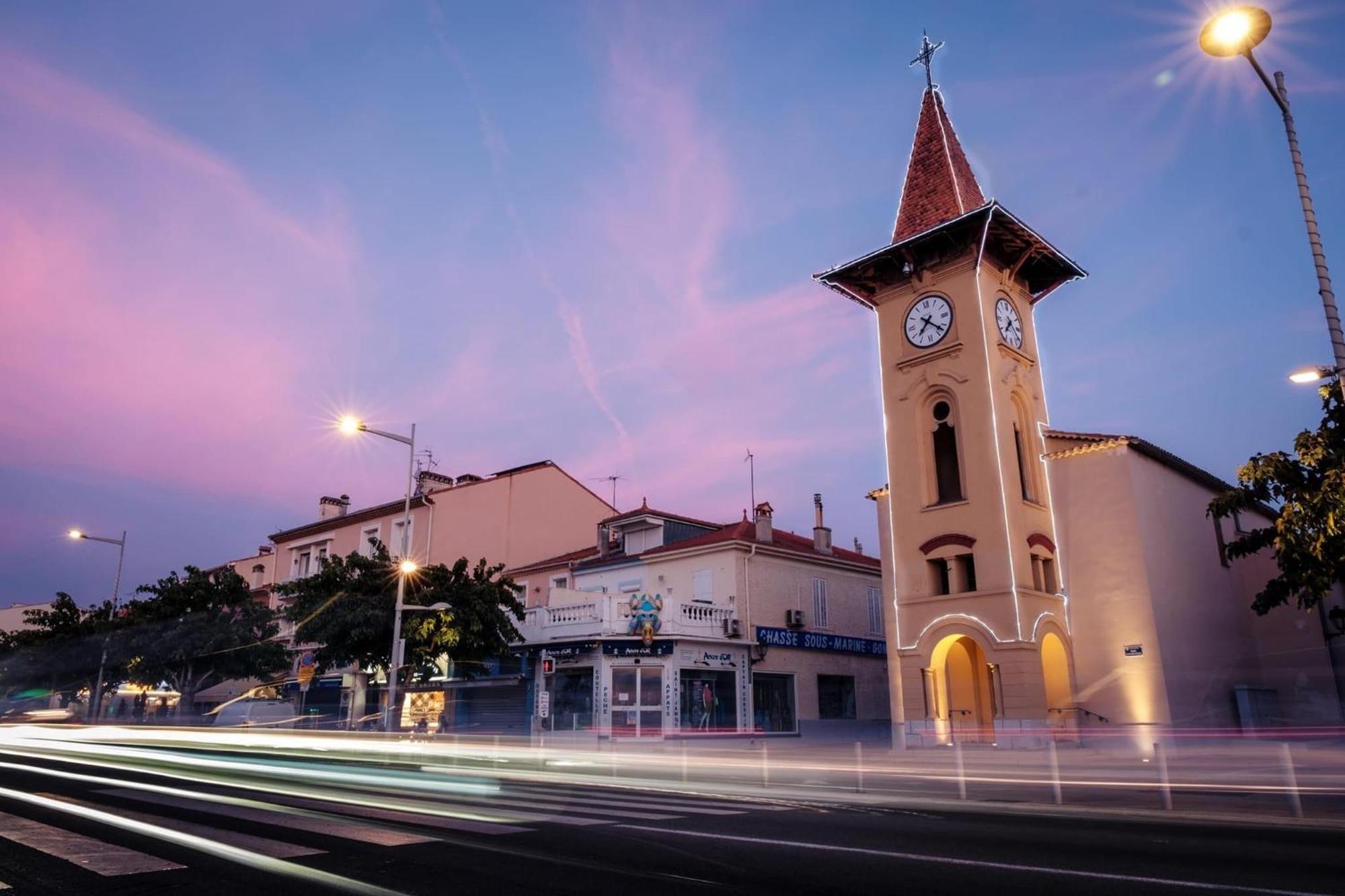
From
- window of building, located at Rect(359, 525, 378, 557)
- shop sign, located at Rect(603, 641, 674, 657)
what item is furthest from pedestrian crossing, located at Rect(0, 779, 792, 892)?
window of building, located at Rect(359, 525, 378, 557)

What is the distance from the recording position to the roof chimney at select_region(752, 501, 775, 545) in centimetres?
3275

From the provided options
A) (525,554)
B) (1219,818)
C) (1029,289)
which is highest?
(1029,289)

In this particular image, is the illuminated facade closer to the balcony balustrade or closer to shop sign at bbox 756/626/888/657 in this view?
shop sign at bbox 756/626/888/657

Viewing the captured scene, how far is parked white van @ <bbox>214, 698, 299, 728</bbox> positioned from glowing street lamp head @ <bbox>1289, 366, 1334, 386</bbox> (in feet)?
99.7

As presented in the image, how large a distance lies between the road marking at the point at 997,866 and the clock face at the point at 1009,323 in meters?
20.4

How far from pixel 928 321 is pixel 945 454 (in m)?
3.97

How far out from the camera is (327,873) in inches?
265

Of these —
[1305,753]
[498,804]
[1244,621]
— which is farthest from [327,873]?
[1244,621]

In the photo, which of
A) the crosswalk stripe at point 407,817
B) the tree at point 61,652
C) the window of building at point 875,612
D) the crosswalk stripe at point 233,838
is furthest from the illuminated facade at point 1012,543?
the tree at point 61,652

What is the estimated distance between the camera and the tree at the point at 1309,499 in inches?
644

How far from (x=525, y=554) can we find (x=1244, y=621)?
1066 inches

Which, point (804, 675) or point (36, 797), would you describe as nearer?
point (36, 797)

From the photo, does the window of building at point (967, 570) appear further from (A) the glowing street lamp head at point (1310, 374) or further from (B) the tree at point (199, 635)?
(B) the tree at point (199, 635)

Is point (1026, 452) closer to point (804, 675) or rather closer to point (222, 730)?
point (804, 675)
